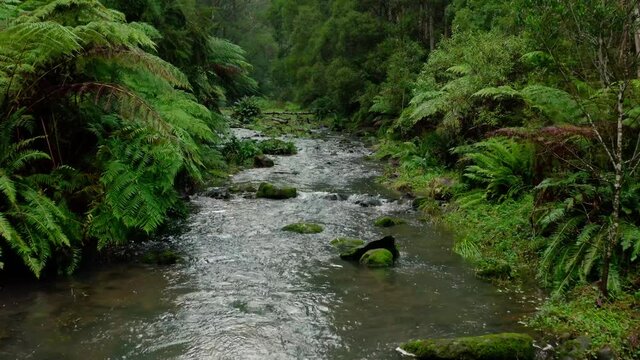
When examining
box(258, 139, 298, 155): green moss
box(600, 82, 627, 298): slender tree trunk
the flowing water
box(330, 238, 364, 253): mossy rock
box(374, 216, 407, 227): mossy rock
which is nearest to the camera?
the flowing water

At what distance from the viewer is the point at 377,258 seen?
280 inches

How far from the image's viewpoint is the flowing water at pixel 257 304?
4809mm

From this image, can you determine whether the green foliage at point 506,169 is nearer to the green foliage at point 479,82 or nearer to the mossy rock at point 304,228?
the green foliage at point 479,82

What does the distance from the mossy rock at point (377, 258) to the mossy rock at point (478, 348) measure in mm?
2385

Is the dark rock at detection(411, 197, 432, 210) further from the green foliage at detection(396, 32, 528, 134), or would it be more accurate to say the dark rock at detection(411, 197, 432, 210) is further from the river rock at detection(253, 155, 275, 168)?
the river rock at detection(253, 155, 275, 168)

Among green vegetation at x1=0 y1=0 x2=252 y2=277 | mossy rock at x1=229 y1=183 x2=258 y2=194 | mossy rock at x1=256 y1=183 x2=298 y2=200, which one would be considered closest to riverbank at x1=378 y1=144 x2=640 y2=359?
mossy rock at x1=256 y1=183 x2=298 y2=200

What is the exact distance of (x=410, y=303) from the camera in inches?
230

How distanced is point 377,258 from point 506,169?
3442 mm

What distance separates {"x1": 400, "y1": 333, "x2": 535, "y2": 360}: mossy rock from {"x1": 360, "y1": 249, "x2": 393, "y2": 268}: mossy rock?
238 cm

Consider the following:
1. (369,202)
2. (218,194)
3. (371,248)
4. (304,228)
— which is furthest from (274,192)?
(371,248)

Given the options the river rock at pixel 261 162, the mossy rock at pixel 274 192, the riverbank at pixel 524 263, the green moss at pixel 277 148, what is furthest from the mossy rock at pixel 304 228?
the green moss at pixel 277 148

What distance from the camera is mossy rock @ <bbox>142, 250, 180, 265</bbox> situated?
6977 millimetres

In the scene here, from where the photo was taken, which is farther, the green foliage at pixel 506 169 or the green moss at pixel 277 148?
the green moss at pixel 277 148

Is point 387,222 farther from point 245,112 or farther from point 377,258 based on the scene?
point 245,112
